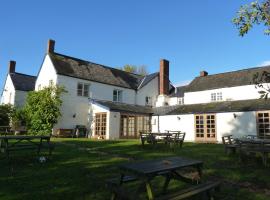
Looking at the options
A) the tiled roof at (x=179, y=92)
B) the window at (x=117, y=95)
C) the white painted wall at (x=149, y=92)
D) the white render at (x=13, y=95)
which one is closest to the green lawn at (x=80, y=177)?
the window at (x=117, y=95)

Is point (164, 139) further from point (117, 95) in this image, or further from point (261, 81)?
point (117, 95)

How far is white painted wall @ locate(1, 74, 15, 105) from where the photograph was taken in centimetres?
3420

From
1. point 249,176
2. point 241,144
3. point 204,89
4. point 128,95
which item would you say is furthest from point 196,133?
point 249,176

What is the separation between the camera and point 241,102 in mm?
22484

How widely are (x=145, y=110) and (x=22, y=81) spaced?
20319 millimetres

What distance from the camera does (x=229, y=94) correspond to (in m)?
24.7

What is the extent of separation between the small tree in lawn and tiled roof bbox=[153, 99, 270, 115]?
1055 cm

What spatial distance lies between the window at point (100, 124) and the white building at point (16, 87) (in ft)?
48.2

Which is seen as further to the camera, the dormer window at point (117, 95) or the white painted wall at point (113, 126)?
the dormer window at point (117, 95)

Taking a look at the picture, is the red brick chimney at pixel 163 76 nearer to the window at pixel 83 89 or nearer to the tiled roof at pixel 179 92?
the tiled roof at pixel 179 92

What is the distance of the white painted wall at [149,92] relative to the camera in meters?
32.3

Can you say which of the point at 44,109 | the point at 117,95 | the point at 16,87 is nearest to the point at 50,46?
the point at 44,109

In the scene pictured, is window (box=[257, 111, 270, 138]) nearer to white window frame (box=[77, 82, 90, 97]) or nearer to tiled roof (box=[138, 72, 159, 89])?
tiled roof (box=[138, 72, 159, 89])

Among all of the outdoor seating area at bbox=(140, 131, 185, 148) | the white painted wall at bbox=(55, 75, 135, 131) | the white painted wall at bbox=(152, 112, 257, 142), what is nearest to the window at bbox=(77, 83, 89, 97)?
the white painted wall at bbox=(55, 75, 135, 131)
